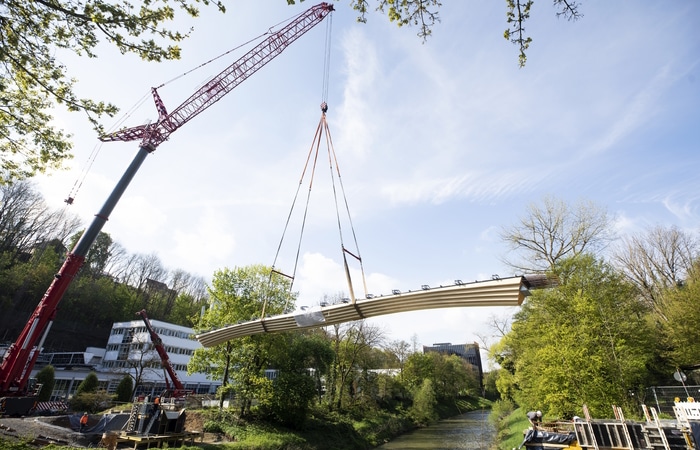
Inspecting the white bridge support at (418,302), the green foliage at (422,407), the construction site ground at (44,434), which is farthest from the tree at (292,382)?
the green foliage at (422,407)

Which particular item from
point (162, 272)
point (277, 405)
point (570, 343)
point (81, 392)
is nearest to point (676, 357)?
point (570, 343)

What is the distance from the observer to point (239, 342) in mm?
23328

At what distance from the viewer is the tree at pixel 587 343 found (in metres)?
16.7

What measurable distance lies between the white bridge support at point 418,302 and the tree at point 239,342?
10900 mm

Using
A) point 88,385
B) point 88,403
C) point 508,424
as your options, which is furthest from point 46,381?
point 508,424

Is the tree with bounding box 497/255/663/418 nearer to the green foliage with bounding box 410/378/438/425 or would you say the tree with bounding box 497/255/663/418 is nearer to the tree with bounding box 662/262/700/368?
the tree with bounding box 662/262/700/368

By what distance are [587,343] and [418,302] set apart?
1358 cm

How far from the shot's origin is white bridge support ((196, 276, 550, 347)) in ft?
26.3

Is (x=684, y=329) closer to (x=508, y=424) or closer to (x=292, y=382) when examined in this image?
(x=508, y=424)

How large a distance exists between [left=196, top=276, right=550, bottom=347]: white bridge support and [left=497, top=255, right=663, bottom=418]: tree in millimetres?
12365

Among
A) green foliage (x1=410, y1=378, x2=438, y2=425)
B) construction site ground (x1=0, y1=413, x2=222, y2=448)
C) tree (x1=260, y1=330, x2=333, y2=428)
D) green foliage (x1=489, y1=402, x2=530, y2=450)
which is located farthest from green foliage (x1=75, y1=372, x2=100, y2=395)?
green foliage (x1=489, y1=402, x2=530, y2=450)

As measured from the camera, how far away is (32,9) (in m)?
7.35

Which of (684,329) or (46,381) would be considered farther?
(46,381)

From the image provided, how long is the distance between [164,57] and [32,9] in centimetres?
274
